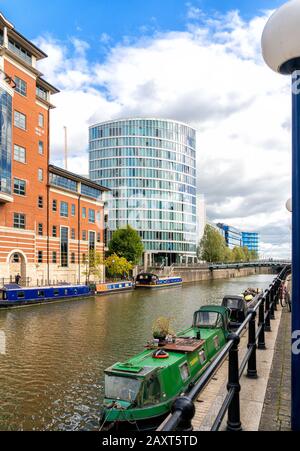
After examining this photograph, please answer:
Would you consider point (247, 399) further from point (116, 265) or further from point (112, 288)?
point (116, 265)

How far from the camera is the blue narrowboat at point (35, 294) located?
126 feet

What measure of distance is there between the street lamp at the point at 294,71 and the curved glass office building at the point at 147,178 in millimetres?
108390

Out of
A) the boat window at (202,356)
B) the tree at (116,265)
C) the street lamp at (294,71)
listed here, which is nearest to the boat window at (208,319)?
the boat window at (202,356)

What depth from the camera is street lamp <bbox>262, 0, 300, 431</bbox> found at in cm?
428

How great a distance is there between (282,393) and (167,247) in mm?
112723

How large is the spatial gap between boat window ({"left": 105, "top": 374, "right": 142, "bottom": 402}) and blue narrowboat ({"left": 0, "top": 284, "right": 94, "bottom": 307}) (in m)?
30.1

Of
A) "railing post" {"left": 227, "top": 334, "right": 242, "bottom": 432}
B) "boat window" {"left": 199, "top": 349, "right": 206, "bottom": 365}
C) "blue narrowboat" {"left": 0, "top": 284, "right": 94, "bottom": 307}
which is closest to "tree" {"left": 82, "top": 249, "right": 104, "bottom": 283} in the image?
"blue narrowboat" {"left": 0, "top": 284, "right": 94, "bottom": 307}

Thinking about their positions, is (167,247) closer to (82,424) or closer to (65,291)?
(65,291)

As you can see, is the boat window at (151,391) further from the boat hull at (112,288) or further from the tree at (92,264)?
the tree at (92,264)

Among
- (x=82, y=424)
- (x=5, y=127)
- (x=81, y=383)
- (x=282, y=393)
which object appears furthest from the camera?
(x=5, y=127)

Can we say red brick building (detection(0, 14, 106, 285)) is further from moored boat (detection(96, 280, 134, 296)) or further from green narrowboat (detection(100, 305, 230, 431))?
green narrowboat (detection(100, 305, 230, 431))

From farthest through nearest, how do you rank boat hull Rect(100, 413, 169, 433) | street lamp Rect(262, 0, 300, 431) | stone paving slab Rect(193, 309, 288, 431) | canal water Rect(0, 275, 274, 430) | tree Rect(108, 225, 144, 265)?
tree Rect(108, 225, 144, 265), canal water Rect(0, 275, 274, 430), boat hull Rect(100, 413, 169, 433), stone paving slab Rect(193, 309, 288, 431), street lamp Rect(262, 0, 300, 431)

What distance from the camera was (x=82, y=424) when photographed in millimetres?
11953
